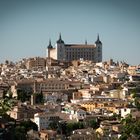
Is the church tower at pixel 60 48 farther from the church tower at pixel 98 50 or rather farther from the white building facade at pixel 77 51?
the church tower at pixel 98 50

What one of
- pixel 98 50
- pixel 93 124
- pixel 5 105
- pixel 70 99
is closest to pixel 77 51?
pixel 98 50

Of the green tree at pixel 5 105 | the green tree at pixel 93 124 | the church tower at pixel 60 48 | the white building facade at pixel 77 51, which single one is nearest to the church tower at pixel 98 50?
the white building facade at pixel 77 51

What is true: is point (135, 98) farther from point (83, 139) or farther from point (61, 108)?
point (83, 139)

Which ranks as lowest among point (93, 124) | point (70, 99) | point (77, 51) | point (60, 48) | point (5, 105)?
point (93, 124)

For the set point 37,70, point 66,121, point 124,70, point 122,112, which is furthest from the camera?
point 37,70

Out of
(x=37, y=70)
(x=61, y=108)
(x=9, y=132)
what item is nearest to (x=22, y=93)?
(x=61, y=108)

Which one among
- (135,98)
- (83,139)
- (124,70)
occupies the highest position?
(124,70)

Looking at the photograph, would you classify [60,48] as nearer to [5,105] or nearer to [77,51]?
[77,51]

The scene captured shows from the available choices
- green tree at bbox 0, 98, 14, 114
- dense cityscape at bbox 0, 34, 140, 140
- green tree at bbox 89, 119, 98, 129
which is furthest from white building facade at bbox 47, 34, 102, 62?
green tree at bbox 89, 119, 98, 129

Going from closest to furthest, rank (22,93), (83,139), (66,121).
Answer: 1. (83,139)
2. (66,121)
3. (22,93)
